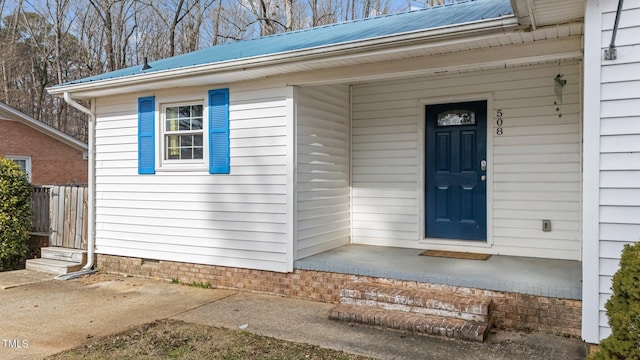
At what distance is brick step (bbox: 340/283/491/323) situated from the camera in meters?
3.96

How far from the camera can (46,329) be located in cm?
423

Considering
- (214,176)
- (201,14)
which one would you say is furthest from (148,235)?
(201,14)

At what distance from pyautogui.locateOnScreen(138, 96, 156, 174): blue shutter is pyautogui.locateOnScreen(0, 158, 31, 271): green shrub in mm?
2446

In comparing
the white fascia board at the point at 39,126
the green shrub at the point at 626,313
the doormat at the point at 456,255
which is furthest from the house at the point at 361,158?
the white fascia board at the point at 39,126

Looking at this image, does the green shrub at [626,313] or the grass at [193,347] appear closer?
the green shrub at [626,313]

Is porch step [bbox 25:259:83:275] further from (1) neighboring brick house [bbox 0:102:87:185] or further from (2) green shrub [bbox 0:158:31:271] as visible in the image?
(1) neighboring brick house [bbox 0:102:87:185]

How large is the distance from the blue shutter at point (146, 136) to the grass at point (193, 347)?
270cm

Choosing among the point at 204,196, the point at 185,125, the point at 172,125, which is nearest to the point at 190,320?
the point at 204,196

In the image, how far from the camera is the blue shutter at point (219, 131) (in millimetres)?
5684

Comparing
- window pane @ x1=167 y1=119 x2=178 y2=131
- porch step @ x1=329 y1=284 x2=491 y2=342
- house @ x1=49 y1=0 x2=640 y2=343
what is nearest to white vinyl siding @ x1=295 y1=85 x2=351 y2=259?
house @ x1=49 y1=0 x2=640 y2=343

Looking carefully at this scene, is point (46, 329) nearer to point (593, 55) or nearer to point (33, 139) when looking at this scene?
point (593, 55)

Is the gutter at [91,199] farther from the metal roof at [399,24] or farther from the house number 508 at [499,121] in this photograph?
the house number 508 at [499,121]

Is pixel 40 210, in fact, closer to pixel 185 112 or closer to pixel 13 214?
pixel 13 214

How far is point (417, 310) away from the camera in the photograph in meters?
4.20
